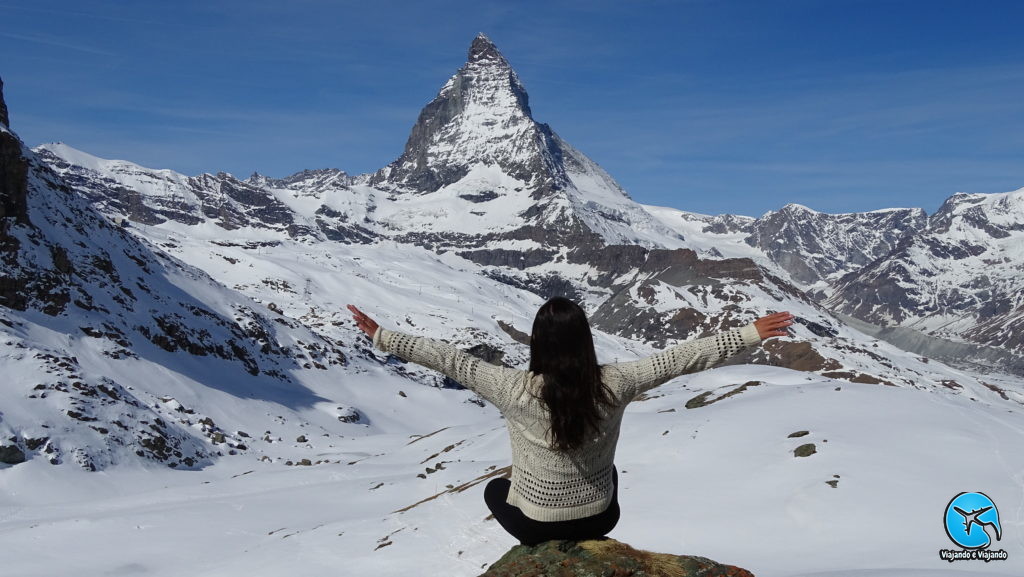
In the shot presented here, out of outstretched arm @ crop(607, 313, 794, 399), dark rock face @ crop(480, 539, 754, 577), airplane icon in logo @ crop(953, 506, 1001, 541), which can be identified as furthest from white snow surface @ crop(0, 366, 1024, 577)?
outstretched arm @ crop(607, 313, 794, 399)

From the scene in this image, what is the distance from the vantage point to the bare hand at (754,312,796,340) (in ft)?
21.7

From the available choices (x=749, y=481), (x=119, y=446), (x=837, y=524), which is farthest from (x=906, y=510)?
(x=119, y=446)

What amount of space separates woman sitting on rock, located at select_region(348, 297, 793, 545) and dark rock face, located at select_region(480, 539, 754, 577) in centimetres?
11

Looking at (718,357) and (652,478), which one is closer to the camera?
(718,357)

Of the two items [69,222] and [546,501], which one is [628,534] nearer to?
[546,501]

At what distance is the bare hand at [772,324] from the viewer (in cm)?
662

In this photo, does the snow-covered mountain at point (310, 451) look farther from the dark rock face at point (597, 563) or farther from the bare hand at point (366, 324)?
the bare hand at point (366, 324)

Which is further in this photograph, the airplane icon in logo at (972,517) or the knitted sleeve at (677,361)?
the airplane icon in logo at (972,517)

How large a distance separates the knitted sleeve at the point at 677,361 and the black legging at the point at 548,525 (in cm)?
86

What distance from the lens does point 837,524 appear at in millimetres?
19500

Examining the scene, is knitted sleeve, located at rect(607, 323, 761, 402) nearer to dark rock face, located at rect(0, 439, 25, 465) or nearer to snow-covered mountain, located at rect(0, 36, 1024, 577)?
snow-covered mountain, located at rect(0, 36, 1024, 577)

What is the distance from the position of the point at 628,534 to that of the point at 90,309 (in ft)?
219

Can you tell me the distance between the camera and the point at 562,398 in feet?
20.1

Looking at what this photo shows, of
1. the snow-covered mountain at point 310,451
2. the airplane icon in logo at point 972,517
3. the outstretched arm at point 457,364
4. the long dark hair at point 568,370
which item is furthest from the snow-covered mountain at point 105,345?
the long dark hair at point 568,370
